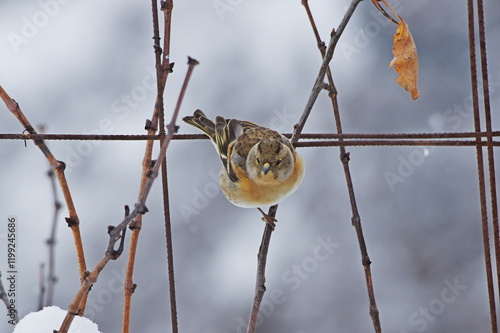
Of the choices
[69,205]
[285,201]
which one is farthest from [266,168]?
[285,201]

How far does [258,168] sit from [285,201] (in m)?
2.78

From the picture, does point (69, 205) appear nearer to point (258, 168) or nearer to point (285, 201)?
point (258, 168)

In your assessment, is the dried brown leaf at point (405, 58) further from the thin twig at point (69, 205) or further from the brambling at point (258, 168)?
the thin twig at point (69, 205)

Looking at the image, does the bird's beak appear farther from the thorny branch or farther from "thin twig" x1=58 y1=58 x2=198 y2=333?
"thin twig" x1=58 y1=58 x2=198 y2=333

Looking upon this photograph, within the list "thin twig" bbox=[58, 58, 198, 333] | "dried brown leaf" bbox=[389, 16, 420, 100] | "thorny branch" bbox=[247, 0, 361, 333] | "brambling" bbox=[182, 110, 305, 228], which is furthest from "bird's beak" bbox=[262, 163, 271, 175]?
"thin twig" bbox=[58, 58, 198, 333]

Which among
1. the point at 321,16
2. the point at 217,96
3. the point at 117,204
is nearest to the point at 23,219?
the point at 117,204

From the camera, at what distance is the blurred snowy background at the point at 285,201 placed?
483cm

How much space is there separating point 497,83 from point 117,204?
3531 millimetres

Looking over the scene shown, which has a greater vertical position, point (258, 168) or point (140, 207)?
point (258, 168)

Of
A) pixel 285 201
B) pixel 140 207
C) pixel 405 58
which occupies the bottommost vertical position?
pixel 140 207

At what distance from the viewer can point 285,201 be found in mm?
5004

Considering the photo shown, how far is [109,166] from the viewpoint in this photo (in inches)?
210

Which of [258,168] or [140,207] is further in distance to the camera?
[258,168]

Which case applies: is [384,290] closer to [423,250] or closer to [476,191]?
[423,250]
